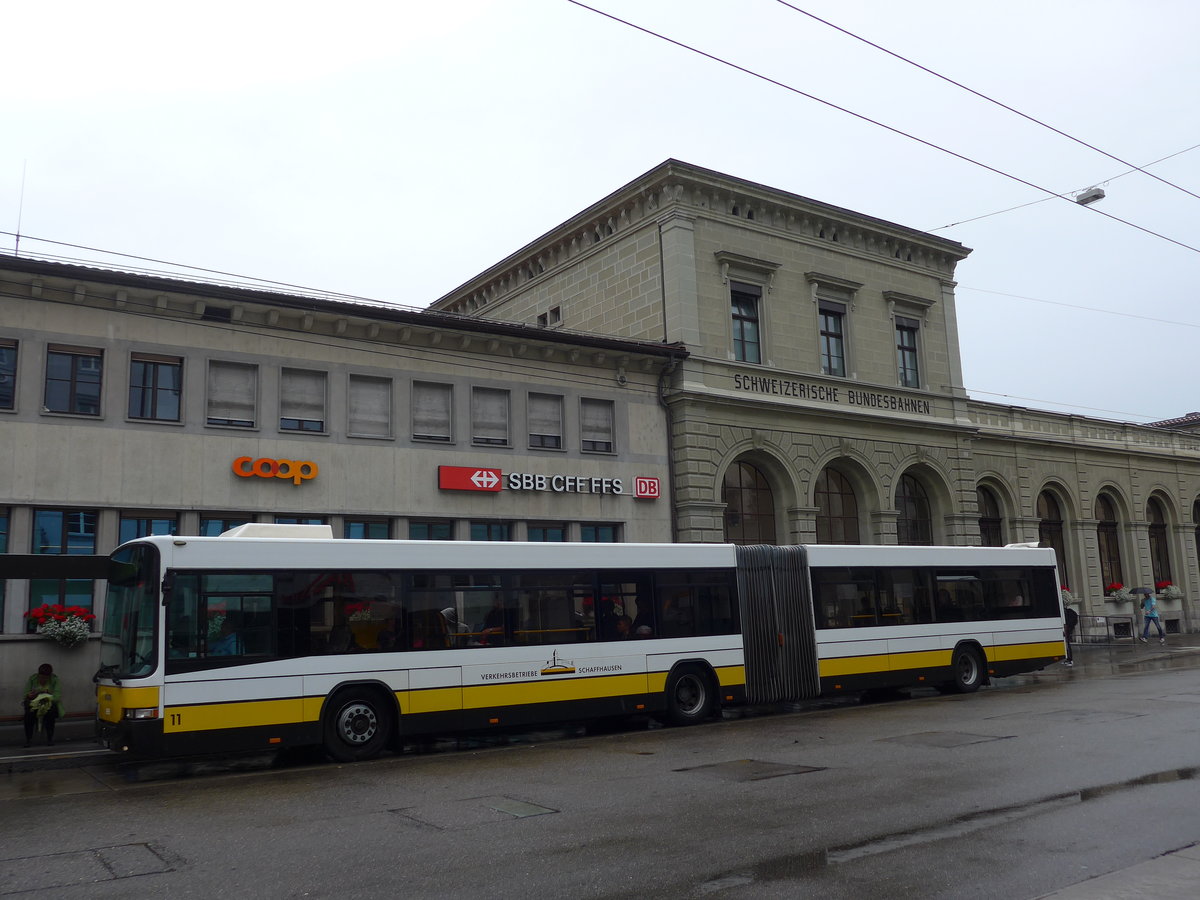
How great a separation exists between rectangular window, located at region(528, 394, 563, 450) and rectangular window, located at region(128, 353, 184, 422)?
7.88 m

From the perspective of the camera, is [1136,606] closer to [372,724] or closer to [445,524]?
[445,524]

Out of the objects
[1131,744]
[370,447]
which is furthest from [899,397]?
[1131,744]

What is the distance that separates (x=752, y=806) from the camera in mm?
9508

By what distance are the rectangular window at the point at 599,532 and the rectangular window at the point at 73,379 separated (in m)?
10.9

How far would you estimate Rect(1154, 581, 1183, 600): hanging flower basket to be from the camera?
4116 centimetres

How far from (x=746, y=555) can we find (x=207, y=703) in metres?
9.52

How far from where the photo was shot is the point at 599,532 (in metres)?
25.0

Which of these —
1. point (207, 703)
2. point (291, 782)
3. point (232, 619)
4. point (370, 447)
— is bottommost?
point (291, 782)

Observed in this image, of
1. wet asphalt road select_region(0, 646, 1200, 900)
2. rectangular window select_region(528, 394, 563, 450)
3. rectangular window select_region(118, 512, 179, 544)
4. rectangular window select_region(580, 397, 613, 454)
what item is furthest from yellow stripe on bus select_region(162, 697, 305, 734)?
rectangular window select_region(580, 397, 613, 454)

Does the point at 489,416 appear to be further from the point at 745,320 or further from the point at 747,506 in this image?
the point at 745,320

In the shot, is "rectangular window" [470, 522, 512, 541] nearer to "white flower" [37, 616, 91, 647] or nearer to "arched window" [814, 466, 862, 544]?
"white flower" [37, 616, 91, 647]

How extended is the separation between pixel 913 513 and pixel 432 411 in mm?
17007

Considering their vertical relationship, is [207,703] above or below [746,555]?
below

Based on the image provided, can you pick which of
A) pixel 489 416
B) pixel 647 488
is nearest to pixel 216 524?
pixel 489 416
